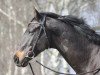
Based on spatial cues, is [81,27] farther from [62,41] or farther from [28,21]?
[28,21]

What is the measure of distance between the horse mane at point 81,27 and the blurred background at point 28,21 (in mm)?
5289

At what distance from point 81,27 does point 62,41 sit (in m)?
0.30

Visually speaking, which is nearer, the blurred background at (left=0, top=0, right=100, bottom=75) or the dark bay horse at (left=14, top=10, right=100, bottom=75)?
the dark bay horse at (left=14, top=10, right=100, bottom=75)

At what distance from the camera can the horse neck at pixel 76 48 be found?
6723 mm

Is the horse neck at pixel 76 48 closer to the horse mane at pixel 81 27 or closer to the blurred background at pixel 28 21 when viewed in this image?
the horse mane at pixel 81 27

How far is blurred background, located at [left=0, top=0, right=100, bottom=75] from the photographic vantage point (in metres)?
12.4

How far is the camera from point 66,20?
22.4 feet

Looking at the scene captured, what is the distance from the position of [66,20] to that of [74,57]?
0.49 metres

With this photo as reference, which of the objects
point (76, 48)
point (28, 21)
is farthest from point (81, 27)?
point (28, 21)

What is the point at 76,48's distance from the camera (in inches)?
266

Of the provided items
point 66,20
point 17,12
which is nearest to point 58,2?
point 17,12

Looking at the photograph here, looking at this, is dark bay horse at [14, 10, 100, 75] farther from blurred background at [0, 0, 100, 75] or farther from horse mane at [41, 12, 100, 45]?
blurred background at [0, 0, 100, 75]

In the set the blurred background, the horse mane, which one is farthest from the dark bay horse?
the blurred background

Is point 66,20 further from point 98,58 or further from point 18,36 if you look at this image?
point 18,36
